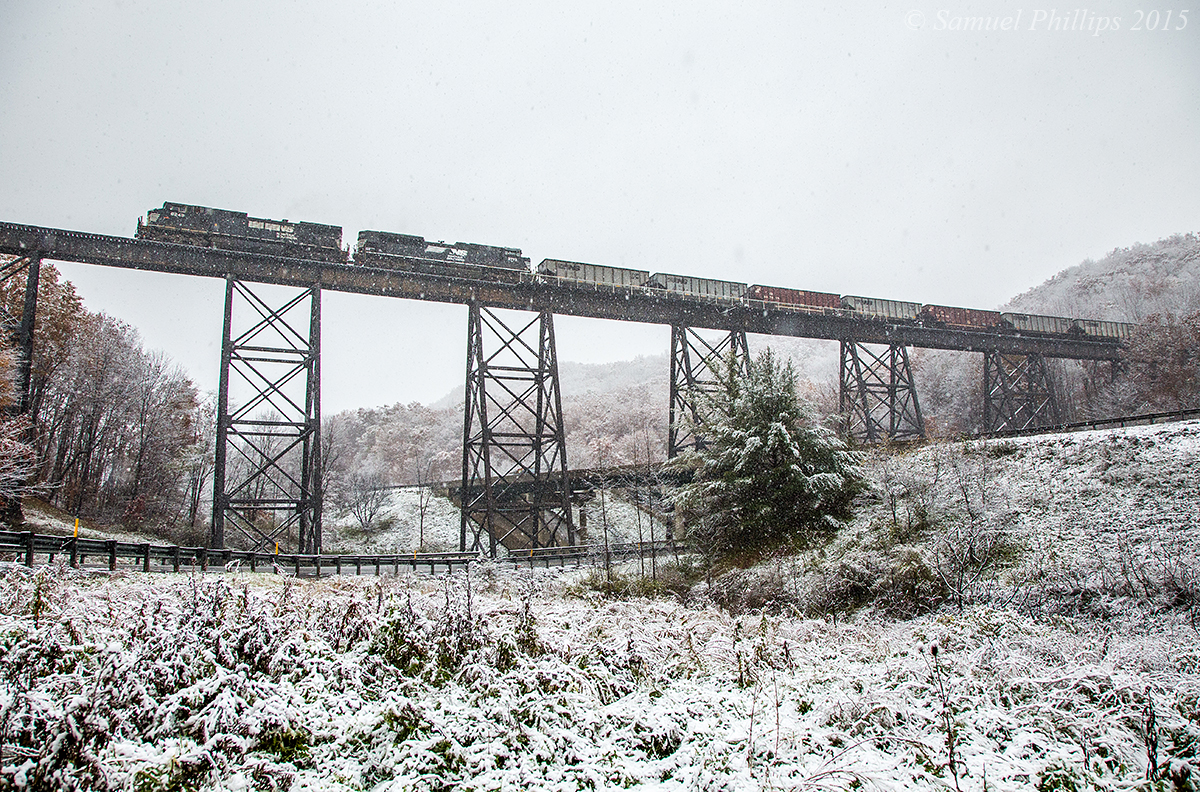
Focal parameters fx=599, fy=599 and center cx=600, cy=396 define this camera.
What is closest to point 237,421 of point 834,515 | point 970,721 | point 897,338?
point 834,515

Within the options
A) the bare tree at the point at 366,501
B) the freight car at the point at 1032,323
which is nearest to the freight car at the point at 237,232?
the bare tree at the point at 366,501

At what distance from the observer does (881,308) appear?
87.1 ft

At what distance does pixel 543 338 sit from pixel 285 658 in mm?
15145

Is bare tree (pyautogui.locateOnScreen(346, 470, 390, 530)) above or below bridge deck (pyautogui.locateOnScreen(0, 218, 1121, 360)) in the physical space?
below

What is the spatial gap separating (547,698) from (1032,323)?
121ft

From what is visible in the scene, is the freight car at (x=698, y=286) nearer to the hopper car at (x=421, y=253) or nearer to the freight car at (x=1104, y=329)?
the hopper car at (x=421, y=253)

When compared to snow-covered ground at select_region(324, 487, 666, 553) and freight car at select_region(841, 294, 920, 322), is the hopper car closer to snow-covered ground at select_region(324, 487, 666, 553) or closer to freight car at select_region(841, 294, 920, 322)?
freight car at select_region(841, 294, 920, 322)

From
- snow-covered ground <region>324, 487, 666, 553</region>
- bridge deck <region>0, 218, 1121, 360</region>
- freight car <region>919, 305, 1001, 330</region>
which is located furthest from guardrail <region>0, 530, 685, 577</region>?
freight car <region>919, 305, 1001, 330</region>

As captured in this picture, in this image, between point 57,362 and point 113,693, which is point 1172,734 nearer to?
point 113,693

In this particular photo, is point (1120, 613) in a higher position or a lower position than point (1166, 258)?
lower

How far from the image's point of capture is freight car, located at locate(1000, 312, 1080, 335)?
3045 cm

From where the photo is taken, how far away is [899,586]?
10242 millimetres

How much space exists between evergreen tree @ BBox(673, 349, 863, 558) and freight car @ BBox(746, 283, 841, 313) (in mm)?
9090

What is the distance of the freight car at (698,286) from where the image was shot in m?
22.2
